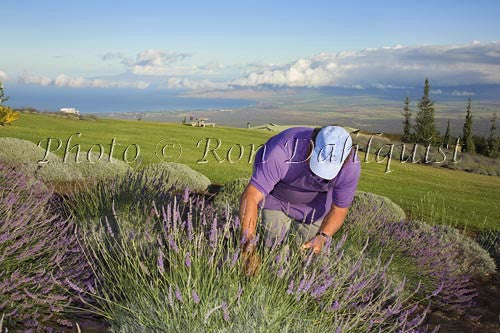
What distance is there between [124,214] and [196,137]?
21761 millimetres

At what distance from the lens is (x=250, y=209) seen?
4012 mm

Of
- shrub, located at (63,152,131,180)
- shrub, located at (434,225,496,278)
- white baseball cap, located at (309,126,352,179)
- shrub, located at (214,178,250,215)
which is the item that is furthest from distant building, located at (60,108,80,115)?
white baseball cap, located at (309,126,352,179)

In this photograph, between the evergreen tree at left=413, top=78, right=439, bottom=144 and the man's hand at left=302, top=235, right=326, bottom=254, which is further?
the evergreen tree at left=413, top=78, right=439, bottom=144

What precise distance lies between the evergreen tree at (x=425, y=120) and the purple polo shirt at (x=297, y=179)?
69.7 meters

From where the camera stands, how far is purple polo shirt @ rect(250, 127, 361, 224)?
4328 millimetres

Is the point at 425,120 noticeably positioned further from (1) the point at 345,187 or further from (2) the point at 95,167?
(1) the point at 345,187

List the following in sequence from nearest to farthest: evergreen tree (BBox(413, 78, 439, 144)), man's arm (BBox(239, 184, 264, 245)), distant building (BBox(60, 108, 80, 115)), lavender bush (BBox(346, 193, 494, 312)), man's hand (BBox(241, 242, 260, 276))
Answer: man's hand (BBox(241, 242, 260, 276))
man's arm (BBox(239, 184, 264, 245))
lavender bush (BBox(346, 193, 494, 312))
distant building (BBox(60, 108, 80, 115))
evergreen tree (BBox(413, 78, 439, 144))

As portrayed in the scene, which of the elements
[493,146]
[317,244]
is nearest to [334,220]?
[317,244]

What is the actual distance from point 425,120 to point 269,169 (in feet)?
251

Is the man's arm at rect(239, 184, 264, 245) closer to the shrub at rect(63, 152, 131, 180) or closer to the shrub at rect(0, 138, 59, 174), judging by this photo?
the shrub at rect(63, 152, 131, 180)

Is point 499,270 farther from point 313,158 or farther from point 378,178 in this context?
point 378,178

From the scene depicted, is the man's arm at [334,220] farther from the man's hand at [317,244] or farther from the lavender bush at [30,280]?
the lavender bush at [30,280]

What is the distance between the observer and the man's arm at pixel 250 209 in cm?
389

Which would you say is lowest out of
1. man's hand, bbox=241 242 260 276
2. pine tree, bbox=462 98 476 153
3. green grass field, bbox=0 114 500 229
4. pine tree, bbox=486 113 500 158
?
pine tree, bbox=486 113 500 158
